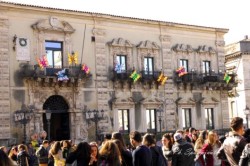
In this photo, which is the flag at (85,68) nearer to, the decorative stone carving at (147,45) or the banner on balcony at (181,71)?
the decorative stone carving at (147,45)

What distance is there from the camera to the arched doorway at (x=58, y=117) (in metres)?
26.9

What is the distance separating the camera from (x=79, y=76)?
27.3 meters

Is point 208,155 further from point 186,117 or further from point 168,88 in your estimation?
point 186,117

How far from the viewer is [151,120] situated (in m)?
31.0

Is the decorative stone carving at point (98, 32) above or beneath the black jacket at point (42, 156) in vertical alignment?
above

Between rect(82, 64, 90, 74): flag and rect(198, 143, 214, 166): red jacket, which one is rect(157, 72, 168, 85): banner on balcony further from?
rect(198, 143, 214, 166): red jacket

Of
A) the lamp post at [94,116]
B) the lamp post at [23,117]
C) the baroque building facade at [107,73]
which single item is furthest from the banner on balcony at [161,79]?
the lamp post at [23,117]

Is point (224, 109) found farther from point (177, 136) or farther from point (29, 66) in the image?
point (177, 136)

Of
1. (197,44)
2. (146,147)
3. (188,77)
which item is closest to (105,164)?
(146,147)

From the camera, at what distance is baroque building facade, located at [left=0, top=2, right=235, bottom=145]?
83.9ft

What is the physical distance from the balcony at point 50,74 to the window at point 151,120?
530 cm

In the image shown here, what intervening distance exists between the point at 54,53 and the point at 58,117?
3.86 m

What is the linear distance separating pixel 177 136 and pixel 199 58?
80.6ft

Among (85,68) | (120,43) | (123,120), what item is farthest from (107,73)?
(123,120)
